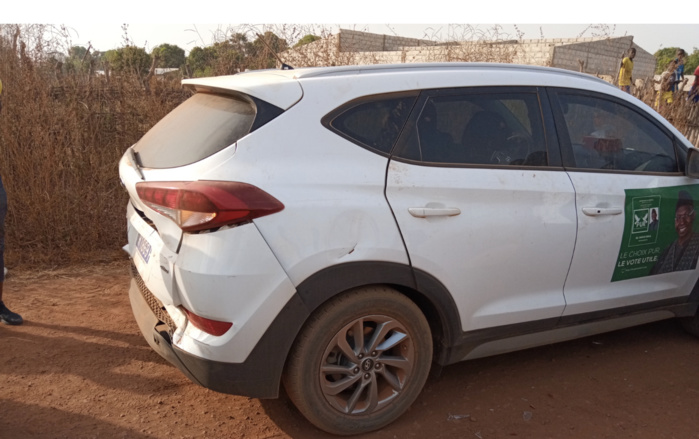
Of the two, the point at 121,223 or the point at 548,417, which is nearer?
the point at 548,417

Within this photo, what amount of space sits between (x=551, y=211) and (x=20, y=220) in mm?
5336

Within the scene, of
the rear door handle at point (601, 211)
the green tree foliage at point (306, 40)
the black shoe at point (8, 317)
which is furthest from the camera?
the green tree foliage at point (306, 40)

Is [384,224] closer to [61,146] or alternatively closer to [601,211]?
[601,211]

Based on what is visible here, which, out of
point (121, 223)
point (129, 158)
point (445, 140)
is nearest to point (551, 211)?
point (445, 140)

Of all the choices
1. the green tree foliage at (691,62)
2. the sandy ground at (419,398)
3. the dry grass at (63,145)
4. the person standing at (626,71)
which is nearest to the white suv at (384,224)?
the sandy ground at (419,398)

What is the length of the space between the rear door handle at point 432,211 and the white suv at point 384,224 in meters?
0.01

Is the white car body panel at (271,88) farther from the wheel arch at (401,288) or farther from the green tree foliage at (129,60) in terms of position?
the green tree foliage at (129,60)

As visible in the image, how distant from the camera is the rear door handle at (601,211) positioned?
11.1 feet

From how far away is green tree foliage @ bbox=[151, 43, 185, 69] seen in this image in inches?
324

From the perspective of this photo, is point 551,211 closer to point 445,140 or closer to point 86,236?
point 445,140

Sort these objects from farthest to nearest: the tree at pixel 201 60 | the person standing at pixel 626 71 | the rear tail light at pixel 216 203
A: the person standing at pixel 626 71 → the tree at pixel 201 60 → the rear tail light at pixel 216 203

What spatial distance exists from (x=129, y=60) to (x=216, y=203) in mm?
5945

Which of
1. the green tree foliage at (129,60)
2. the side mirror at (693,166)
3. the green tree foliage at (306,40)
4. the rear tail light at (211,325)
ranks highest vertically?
the green tree foliage at (306,40)

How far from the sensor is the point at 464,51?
400 inches
